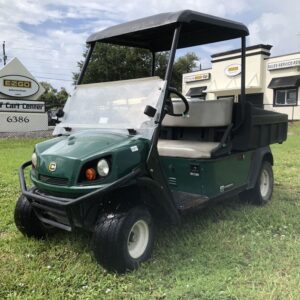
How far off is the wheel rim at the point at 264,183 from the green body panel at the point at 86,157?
8.09 ft

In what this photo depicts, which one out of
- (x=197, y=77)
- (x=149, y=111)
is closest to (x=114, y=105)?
(x=149, y=111)

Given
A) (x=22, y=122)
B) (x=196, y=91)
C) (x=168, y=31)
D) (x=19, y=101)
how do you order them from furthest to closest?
1. (x=196, y=91)
2. (x=19, y=101)
3. (x=22, y=122)
4. (x=168, y=31)

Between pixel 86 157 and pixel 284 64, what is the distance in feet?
77.5

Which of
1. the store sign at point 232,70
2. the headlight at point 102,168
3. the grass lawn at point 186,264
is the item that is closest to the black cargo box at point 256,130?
the grass lawn at point 186,264

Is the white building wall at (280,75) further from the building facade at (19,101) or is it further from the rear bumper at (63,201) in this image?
the rear bumper at (63,201)

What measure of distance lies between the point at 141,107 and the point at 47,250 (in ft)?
5.14

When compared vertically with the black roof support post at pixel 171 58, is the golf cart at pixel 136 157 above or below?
below

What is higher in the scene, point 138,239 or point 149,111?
point 149,111

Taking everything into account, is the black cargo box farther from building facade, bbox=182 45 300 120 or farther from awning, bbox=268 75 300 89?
awning, bbox=268 75 300 89

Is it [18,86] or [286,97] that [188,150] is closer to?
[18,86]

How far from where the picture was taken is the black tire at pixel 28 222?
3783 mm

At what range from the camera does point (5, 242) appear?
384 centimetres

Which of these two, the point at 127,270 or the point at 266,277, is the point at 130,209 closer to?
the point at 127,270

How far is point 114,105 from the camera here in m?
3.74
